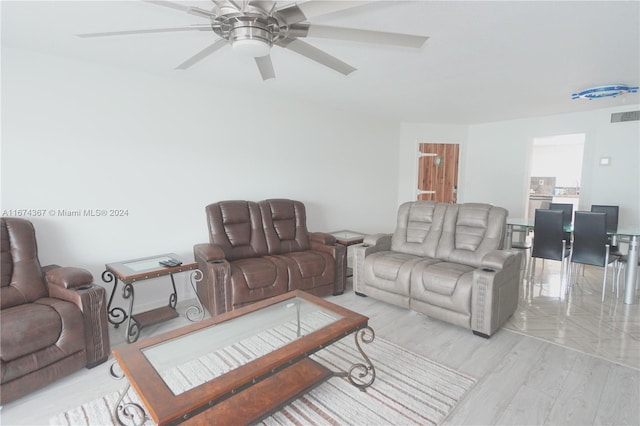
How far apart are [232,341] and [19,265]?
1.70m

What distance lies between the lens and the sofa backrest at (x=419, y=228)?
355cm

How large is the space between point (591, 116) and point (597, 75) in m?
2.27

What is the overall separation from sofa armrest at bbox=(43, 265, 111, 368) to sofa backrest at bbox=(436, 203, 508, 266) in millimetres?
3009

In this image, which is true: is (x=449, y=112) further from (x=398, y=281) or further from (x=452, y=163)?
(x=398, y=281)

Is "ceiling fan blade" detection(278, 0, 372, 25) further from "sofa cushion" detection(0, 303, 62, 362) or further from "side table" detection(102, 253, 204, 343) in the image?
"sofa cushion" detection(0, 303, 62, 362)

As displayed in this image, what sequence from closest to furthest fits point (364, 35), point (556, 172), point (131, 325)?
1. point (364, 35)
2. point (131, 325)
3. point (556, 172)

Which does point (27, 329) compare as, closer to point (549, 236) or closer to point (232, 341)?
point (232, 341)

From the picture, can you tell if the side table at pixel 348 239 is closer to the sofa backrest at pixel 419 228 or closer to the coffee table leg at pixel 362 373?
the sofa backrest at pixel 419 228

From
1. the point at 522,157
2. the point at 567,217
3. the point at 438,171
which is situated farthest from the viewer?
the point at 438,171

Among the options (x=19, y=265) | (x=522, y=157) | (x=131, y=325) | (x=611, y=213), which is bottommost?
(x=131, y=325)

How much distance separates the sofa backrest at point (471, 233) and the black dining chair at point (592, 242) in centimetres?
116

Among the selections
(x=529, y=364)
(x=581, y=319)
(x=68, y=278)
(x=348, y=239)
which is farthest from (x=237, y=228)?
(x=581, y=319)

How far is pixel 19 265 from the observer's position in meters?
2.34

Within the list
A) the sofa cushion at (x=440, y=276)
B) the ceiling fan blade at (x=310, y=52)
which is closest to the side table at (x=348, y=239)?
the sofa cushion at (x=440, y=276)
